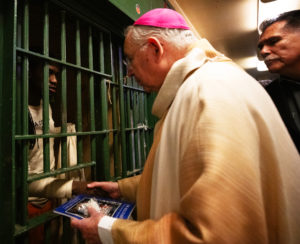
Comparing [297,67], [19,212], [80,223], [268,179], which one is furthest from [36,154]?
[297,67]

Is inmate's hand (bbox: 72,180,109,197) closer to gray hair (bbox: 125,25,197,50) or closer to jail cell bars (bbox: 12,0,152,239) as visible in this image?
jail cell bars (bbox: 12,0,152,239)

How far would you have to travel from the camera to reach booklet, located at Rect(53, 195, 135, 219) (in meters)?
0.87

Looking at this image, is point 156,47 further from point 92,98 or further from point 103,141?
point 103,141

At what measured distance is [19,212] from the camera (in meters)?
1.01

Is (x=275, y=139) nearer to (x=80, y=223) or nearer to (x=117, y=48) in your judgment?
(x=80, y=223)

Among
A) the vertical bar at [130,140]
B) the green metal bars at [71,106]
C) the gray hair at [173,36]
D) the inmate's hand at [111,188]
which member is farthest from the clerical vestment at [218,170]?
the vertical bar at [130,140]

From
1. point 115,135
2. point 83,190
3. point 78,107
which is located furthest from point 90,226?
point 115,135

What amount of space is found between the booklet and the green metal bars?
24cm

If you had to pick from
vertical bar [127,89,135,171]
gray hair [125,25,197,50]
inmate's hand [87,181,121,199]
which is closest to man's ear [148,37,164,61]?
gray hair [125,25,197,50]

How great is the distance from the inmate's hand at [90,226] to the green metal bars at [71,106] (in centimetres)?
40

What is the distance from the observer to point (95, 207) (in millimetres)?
938

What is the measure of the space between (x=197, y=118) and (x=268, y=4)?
114 inches

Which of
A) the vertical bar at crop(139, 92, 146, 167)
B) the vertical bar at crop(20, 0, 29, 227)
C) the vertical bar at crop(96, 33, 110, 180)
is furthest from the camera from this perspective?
the vertical bar at crop(139, 92, 146, 167)

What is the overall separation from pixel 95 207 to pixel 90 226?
0.18m
